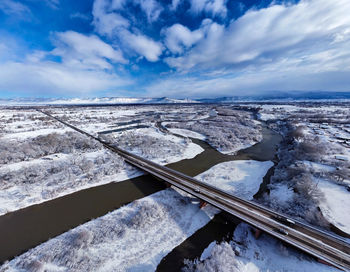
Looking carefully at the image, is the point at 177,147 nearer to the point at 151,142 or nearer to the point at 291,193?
the point at 151,142

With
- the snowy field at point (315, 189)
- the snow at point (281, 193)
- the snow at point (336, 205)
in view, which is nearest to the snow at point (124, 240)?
the snow at point (281, 193)

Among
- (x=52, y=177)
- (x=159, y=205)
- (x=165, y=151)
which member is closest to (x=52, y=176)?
(x=52, y=177)

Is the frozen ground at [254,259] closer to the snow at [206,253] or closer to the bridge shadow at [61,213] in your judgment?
the snow at [206,253]

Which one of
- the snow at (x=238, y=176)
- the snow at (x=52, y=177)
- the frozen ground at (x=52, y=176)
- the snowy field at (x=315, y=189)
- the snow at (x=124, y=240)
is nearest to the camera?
the snow at (x=124, y=240)

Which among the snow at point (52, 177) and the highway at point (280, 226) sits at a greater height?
the snow at point (52, 177)

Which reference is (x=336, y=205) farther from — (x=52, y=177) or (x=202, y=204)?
(x=52, y=177)

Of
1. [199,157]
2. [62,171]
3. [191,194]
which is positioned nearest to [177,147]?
[199,157]
